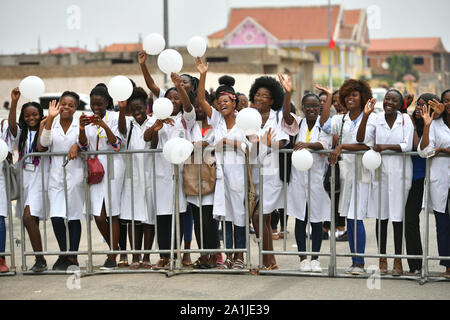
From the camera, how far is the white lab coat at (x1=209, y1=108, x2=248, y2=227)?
288 inches

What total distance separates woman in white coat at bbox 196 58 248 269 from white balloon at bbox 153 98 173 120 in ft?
1.19

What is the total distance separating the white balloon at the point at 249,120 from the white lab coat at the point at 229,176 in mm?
390

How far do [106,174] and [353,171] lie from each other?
257cm

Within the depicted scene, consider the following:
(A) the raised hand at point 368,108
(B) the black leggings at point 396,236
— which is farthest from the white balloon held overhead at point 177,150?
(B) the black leggings at point 396,236

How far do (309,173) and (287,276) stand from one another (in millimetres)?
1072

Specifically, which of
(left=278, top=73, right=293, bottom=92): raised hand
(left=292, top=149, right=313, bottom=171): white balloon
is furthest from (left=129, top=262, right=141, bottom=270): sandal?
(left=278, top=73, right=293, bottom=92): raised hand

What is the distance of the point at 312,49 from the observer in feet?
234

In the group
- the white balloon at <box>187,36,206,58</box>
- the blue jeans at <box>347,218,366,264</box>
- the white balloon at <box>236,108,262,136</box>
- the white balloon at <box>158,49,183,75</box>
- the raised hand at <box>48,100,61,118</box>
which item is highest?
the white balloon at <box>187,36,206,58</box>

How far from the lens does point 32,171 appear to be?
7551mm

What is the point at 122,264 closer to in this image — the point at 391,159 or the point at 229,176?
the point at 229,176

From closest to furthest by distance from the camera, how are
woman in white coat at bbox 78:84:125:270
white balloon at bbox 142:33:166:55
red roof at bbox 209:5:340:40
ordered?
woman in white coat at bbox 78:84:125:270 < white balloon at bbox 142:33:166:55 < red roof at bbox 209:5:340:40

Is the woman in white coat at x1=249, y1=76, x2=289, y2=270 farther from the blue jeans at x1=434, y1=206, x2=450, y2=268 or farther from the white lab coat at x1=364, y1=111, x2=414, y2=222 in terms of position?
the blue jeans at x1=434, y1=206, x2=450, y2=268

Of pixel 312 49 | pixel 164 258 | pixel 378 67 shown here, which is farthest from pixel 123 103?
pixel 378 67
